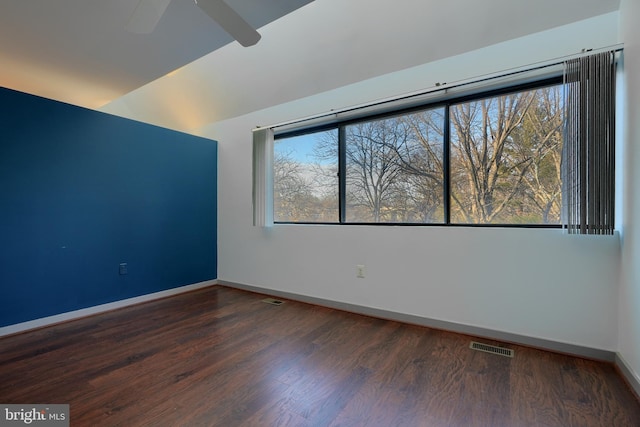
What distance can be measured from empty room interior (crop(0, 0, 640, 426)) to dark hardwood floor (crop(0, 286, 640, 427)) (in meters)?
0.02

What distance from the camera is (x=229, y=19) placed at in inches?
63.7

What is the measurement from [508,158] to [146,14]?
9.09ft

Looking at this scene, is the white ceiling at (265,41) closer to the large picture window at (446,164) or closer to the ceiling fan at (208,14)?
the ceiling fan at (208,14)

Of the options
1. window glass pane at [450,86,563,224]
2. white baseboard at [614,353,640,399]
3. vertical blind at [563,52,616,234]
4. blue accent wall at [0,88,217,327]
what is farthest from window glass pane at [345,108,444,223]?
blue accent wall at [0,88,217,327]

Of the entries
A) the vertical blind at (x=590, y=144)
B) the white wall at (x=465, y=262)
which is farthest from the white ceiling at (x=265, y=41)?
the vertical blind at (x=590, y=144)

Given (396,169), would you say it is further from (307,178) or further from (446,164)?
(307,178)

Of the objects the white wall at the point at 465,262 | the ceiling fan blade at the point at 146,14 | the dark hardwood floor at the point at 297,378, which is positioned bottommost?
the dark hardwood floor at the point at 297,378

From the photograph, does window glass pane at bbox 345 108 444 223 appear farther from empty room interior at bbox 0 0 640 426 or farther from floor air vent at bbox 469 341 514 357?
floor air vent at bbox 469 341 514 357

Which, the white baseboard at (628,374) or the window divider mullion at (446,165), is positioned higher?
the window divider mullion at (446,165)

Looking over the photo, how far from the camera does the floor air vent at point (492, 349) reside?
211 centimetres

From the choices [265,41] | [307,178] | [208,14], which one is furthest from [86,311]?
[265,41]

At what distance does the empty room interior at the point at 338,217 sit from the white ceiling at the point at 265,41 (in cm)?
2

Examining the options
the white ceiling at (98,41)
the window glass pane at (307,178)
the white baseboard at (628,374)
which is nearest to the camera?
the white baseboard at (628,374)

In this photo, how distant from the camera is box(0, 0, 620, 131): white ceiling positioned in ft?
6.36
